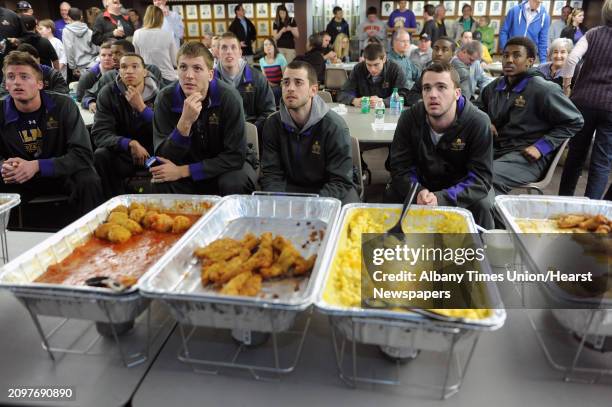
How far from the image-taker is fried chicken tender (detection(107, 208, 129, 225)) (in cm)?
173

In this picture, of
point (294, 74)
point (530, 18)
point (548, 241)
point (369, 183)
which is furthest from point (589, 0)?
point (548, 241)

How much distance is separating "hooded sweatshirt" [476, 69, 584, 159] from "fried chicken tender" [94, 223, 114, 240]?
289cm

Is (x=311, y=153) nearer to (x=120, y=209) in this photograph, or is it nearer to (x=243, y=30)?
(x=120, y=209)

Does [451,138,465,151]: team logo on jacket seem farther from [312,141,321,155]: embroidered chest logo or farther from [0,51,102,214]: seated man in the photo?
[0,51,102,214]: seated man

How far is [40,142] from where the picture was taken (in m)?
3.02

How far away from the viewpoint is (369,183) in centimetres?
487

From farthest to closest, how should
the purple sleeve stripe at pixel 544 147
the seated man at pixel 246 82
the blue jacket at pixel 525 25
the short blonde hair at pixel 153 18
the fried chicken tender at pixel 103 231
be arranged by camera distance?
the blue jacket at pixel 525 25 → the short blonde hair at pixel 153 18 → the seated man at pixel 246 82 → the purple sleeve stripe at pixel 544 147 → the fried chicken tender at pixel 103 231

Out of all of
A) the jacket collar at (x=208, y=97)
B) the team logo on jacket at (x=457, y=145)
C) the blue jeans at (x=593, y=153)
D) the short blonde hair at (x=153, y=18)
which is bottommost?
the blue jeans at (x=593, y=153)

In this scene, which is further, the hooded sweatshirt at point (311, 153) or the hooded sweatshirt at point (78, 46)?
the hooded sweatshirt at point (78, 46)

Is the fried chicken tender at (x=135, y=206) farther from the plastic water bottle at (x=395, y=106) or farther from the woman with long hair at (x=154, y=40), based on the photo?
the woman with long hair at (x=154, y=40)

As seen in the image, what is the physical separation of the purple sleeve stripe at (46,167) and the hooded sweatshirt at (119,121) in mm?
656

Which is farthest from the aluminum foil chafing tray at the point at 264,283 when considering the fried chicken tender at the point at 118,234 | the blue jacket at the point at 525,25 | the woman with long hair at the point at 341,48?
the woman with long hair at the point at 341,48

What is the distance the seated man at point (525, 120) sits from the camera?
3.23 m

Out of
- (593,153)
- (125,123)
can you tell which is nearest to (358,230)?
(125,123)
